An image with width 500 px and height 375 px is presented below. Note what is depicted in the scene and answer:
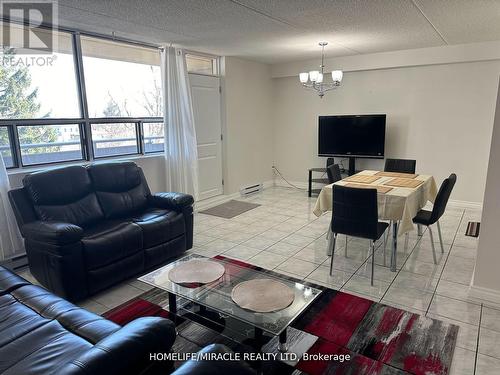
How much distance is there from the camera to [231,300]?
2082 mm

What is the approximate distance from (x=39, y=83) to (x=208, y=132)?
251 centimetres

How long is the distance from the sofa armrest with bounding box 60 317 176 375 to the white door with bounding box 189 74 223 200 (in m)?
4.14

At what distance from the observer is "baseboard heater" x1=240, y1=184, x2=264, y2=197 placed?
6277 millimetres

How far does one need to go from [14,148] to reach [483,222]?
4.34 m

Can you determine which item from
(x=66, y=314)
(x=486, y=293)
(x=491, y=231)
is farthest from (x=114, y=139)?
(x=486, y=293)

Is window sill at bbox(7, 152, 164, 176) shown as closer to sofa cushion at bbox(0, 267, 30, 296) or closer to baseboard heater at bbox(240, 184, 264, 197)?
sofa cushion at bbox(0, 267, 30, 296)

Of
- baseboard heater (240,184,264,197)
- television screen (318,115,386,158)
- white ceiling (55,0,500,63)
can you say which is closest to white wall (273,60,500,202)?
television screen (318,115,386,158)

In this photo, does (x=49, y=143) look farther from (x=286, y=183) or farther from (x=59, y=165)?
(x=286, y=183)

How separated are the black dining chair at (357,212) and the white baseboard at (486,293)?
76 cm

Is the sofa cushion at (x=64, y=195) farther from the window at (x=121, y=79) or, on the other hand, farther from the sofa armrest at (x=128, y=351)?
the sofa armrest at (x=128, y=351)

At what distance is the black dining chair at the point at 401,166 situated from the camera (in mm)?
4312

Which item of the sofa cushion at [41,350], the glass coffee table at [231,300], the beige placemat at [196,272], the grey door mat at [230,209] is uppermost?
the sofa cushion at [41,350]

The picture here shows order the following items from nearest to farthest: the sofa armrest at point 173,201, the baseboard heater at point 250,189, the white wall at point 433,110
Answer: the sofa armrest at point 173,201
the white wall at point 433,110
the baseboard heater at point 250,189

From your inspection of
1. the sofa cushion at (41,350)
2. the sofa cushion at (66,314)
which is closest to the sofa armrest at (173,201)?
the sofa cushion at (66,314)
